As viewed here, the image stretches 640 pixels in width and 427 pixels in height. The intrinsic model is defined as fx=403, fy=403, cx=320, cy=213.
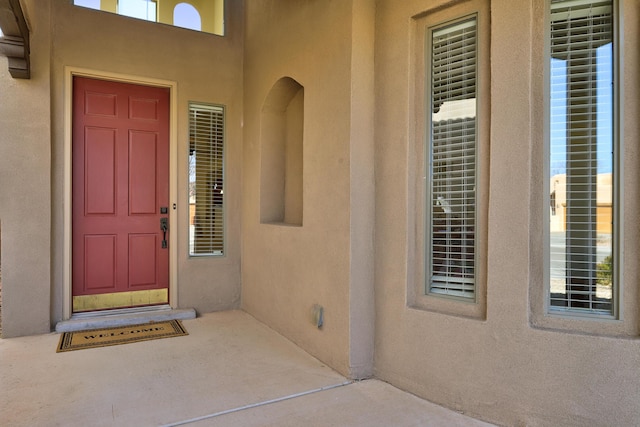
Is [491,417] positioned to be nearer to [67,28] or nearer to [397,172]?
[397,172]

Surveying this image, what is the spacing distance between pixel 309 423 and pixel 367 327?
78cm

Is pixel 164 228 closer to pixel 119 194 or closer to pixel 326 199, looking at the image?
pixel 119 194

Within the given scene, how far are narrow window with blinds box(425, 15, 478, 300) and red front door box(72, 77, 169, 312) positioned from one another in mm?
2885

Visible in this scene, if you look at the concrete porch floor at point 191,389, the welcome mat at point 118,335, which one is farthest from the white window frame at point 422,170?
the welcome mat at point 118,335

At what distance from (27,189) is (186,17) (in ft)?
7.64

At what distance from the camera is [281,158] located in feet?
13.5

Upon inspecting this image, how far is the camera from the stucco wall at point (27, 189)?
344 centimetres

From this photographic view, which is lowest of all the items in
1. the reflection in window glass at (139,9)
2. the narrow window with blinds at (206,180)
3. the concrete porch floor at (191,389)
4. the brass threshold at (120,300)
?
the concrete porch floor at (191,389)

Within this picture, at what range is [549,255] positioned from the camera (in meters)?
2.10

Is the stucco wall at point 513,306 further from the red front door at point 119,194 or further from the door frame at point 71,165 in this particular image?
the red front door at point 119,194

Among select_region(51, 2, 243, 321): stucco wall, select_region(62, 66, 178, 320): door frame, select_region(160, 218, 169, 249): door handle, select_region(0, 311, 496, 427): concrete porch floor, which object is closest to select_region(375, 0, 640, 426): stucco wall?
select_region(0, 311, 496, 427): concrete porch floor

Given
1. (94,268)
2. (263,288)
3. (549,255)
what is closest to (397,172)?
(549,255)

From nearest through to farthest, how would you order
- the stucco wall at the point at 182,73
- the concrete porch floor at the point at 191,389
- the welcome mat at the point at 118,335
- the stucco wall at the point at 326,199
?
the concrete porch floor at the point at 191,389, the stucco wall at the point at 326,199, the welcome mat at the point at 118,335, the stucco wall at the point at 182,73

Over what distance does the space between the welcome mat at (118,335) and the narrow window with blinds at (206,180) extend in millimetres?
837
